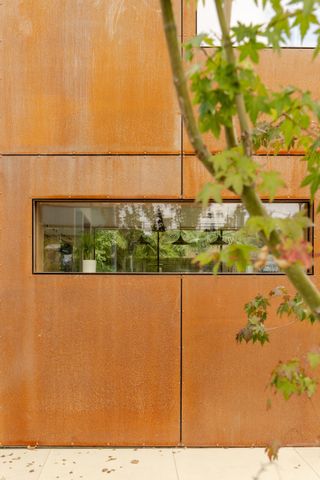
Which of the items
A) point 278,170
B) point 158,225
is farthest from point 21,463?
point 278,170

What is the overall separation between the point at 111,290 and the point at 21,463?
2102 mm

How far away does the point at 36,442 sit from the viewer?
17.1 feet

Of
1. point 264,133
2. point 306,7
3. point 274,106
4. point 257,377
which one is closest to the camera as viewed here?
point 306,7

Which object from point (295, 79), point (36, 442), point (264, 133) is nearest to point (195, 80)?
point (264, 133)

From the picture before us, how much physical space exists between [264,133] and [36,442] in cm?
433

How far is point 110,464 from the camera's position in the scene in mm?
4777

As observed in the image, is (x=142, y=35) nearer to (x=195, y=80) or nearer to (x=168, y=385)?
(x=195, y=80)

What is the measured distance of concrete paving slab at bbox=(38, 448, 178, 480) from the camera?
4.52 meters

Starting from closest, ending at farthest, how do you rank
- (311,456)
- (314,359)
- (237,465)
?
(314,359), (237,465), (311,456)

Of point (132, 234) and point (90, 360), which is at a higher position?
point (132, 234)

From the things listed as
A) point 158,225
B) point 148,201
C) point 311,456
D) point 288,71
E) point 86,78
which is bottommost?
point 311,456

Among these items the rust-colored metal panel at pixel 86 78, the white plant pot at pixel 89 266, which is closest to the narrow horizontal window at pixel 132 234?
the white plant pot at pixel 89 266

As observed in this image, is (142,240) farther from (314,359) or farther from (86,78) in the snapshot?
(314,359)

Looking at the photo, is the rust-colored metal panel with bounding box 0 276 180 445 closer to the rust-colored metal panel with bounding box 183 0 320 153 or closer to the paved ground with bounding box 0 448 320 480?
the paved ground with bounding box 0 448 320 480
